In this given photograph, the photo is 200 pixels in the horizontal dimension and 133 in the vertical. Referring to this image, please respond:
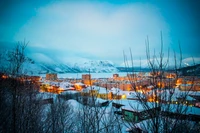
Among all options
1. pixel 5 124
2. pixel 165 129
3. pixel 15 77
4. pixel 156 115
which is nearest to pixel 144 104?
pixel 156 115

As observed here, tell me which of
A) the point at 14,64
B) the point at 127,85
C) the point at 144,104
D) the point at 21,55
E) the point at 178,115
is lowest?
the point at 127,85

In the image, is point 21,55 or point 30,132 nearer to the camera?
point 21,55

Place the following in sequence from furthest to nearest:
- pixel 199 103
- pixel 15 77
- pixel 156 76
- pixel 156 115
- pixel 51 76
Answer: pixel 51 76 → pixel 199 103 → pixel 15 77 → pixel 156 76 → pixel 156 115

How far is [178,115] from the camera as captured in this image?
272cm

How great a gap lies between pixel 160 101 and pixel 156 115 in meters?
0.32

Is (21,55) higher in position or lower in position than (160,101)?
higher

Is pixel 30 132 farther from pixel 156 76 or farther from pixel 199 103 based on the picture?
pixel 199 103

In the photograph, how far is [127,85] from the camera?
2163 inches

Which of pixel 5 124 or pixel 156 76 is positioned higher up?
pixel 156 76

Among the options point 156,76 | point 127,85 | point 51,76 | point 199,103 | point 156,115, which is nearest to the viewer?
point 156,115

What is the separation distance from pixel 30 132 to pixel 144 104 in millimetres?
6100

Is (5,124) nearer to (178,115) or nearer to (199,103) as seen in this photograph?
(178,115)

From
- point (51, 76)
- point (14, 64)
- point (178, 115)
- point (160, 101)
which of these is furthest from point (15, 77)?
point (51, 76)

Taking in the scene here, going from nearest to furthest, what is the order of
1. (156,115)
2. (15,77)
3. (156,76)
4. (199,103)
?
1. (156,115)
2. (156,76)
3. (15,77)
4. (199,103)
